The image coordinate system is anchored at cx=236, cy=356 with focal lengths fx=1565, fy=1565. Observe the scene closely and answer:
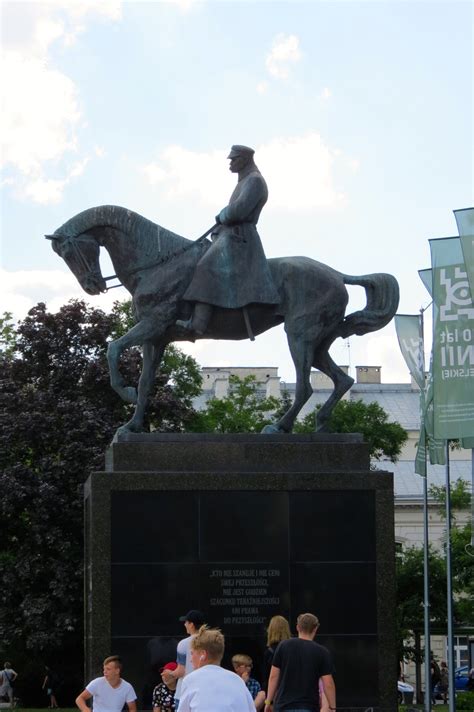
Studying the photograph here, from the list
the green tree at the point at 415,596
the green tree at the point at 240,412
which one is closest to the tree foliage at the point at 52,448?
the green tree at the point at 240,412

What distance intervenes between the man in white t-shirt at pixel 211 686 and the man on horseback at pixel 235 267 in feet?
31.9

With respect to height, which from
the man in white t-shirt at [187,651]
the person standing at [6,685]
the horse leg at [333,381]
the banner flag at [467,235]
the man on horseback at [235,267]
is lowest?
the person standing at [6,685]

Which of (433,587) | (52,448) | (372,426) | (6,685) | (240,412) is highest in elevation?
(240,412)

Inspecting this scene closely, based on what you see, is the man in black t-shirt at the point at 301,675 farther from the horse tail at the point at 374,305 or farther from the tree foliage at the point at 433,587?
the tree foliage at the point at 433,587

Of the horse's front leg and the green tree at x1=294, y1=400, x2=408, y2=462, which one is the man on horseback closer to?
the horse's front leg

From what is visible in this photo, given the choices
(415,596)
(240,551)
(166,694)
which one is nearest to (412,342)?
(415,596)

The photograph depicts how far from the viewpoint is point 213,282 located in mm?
18922

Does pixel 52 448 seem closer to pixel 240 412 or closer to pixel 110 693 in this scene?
pixel 240 412

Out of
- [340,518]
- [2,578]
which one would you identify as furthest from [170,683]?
[2,578]

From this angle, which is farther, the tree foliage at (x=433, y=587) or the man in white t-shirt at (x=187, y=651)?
the tree foliage at (x=433, y=587)

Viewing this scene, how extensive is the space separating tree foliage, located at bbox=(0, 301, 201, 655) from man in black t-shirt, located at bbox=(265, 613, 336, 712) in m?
24.9

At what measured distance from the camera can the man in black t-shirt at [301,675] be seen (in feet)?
38.1

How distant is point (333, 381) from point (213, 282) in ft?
6.49

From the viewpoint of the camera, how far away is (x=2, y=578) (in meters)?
37.7
